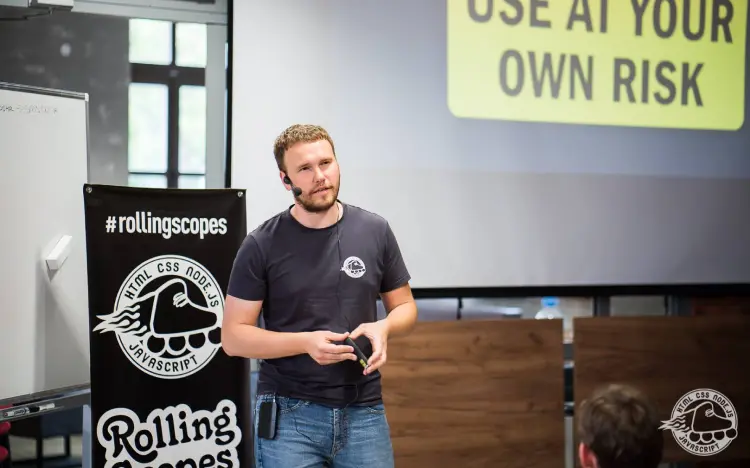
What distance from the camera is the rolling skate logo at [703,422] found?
381cm

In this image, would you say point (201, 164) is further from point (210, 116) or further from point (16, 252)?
point (16, 252)

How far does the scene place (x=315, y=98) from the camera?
10.8 ft

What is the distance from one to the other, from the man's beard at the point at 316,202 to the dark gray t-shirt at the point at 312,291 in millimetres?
67

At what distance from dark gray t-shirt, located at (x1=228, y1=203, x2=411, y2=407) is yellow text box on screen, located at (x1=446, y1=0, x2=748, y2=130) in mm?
1532

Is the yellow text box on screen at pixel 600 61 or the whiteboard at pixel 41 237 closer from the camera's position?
the whiteboard at pixel 41 237

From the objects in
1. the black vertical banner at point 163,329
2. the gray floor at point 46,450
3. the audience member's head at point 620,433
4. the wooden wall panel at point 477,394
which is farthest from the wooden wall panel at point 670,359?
the audience member's head at point 620,433

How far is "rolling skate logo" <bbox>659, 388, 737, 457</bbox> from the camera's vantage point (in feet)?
12.5

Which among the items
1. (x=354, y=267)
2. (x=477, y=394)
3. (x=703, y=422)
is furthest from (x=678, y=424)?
(x=354, y=267)

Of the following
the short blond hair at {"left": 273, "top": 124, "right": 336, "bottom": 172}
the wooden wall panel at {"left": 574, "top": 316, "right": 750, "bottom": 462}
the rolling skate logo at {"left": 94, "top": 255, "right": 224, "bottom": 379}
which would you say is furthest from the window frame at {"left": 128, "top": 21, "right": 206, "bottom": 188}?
the wooden wall panel at {"left": 574, "top": 316, "right": 750, "bottom": 462}

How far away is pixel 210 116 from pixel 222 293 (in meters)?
0.83

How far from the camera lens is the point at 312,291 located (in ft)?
6.86

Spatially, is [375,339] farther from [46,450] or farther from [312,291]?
[46,450]

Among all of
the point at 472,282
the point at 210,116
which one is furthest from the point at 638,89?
the point at 210,116

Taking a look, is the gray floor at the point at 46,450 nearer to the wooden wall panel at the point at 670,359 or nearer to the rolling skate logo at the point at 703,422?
the wooden wall panel at the point at 670,359
